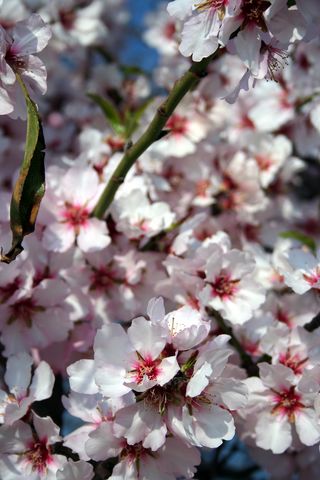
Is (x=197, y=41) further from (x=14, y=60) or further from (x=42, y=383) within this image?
(x=42, y=383)

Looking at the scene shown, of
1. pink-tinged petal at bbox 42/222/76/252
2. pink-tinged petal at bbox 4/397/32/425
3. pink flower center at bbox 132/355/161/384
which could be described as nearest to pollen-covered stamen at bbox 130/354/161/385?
pink flower center at bbox 132/355/161/384

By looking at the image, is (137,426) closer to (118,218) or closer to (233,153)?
(118,218)

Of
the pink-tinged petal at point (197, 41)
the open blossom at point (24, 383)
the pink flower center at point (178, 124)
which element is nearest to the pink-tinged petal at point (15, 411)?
the open blossom at point (24, 383)

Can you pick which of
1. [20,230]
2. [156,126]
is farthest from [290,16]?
[20,230]

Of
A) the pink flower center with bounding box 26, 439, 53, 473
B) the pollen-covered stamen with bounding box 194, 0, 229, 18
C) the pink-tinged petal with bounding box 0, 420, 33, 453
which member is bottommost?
the pink flower center with bounding box 26, 439, 53, 473

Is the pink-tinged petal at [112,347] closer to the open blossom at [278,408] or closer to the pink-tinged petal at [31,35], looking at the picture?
the open blossom at [278,408]

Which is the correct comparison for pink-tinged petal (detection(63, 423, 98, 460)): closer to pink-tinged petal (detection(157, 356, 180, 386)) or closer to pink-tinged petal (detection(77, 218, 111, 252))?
pink-tinged petal (detection(157, 356, 180, 386))

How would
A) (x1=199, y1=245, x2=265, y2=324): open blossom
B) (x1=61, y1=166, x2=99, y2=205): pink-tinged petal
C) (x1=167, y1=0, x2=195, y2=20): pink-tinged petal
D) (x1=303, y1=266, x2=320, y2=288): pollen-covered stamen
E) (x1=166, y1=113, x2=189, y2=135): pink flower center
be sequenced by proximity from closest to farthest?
(x1=167, y1=0, x2=195, y2=20): pink-tinged petal → (x1=303, y1=266, x2=320, y2=288): pollen-covered stamen → (x1=199, y1=245, x2=265, y2=324): open blossom → (x1=61, y1=166, x2=99, y2=205): pink-tinged petal → (x1=166, y1=113, x2=189, y2=135): pink flower center
